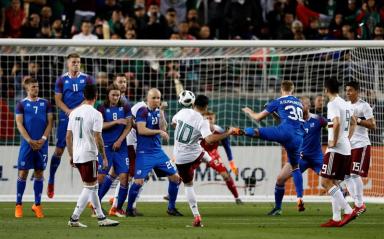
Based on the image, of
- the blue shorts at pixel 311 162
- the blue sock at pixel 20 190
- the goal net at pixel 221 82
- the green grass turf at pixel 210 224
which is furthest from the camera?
the goal net at pixel 221 82

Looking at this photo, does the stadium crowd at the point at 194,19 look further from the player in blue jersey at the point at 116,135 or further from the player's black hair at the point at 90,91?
the player's black hair at the point at 90,91

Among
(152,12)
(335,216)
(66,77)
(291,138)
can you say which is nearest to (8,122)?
(66,77)

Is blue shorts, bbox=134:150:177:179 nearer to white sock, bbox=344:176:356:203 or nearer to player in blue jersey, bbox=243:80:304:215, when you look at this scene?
player in blue jersey, bbox=243:80:304:215

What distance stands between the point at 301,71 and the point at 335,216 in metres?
7.63

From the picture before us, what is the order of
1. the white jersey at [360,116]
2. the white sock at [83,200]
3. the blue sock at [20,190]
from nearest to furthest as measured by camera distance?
1. the white sock at [83,200]
2. the blue sock at [20,190]
3. the white jersey at [360,116]

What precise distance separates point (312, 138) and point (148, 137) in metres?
3.33

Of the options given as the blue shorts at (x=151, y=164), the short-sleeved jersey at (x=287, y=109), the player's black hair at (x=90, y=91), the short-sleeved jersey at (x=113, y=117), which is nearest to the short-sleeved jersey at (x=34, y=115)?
the short-sleeved jersey at (x=113, y=117)

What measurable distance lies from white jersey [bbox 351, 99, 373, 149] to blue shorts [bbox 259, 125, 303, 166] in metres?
1.06

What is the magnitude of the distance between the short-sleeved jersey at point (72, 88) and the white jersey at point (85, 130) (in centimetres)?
342

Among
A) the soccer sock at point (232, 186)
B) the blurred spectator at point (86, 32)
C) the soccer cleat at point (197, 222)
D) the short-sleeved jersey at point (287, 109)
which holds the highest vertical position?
the blurred spectator at point (86, 32)

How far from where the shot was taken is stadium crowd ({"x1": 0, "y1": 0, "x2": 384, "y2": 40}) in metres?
23.2

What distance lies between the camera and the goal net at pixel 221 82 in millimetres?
20312

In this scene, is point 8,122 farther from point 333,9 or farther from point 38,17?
point 333,9

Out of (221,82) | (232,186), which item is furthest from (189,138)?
(221,82)
